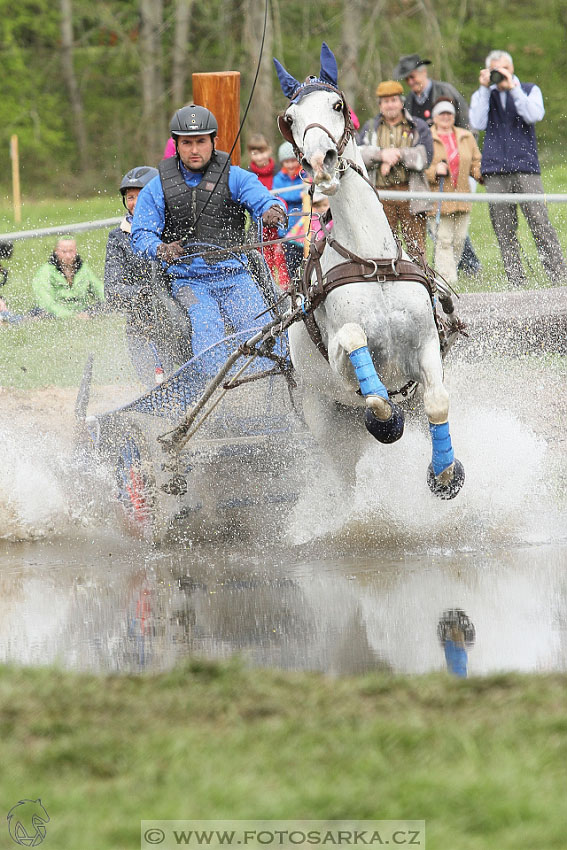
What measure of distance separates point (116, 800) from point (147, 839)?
209mm

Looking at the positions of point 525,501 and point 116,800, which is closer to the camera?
point 116,800

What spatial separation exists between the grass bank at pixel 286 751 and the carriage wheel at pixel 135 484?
11.7 feet

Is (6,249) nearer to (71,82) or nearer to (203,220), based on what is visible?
(203,220)

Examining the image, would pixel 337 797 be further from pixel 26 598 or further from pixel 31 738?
pixel 26 598

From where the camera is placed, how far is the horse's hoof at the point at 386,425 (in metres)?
6.14

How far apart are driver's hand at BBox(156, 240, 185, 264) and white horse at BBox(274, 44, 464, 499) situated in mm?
1268

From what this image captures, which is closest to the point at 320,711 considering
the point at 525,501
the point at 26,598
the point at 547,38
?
the point at 26,598

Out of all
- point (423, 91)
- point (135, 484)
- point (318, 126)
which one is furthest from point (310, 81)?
point (423, 91)

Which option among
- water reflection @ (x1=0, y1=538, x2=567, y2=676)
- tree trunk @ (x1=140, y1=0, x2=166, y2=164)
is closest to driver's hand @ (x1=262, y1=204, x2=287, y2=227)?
water reflection @ (x1=0, y1=538, x2=567, y2=676)

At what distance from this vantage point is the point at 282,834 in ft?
9.70

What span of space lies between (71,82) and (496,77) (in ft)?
70.8

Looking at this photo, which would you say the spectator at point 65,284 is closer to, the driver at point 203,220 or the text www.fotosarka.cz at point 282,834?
the driver at point 203,220

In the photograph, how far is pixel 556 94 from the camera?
2653 centimetres

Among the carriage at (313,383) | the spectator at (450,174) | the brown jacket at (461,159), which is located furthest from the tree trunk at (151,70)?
the carriage at (313,383)
